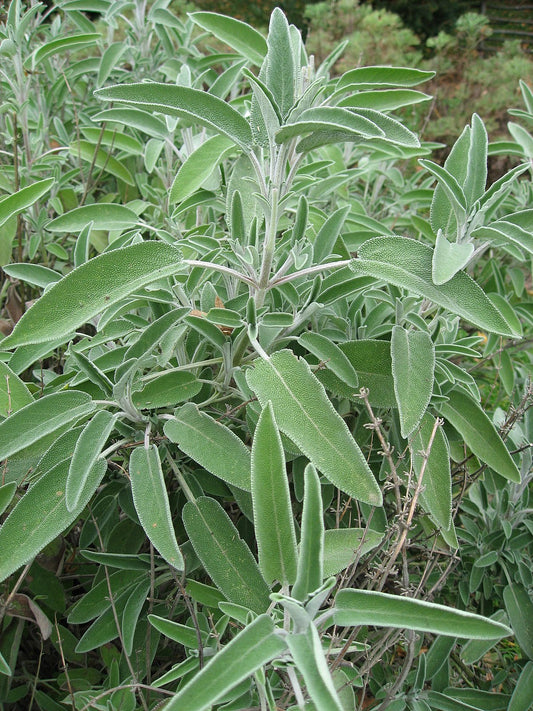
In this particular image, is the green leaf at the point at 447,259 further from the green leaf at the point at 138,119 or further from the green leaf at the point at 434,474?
the green leaf at the point at 138,119

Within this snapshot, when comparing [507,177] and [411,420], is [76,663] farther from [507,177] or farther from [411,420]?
[507,177]

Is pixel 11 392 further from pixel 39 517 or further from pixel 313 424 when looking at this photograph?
pixel 313 424

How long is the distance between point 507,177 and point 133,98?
612 mm

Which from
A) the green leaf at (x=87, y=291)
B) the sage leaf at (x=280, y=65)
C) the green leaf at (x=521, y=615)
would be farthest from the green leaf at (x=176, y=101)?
the green leaf at (x=521, y=615)

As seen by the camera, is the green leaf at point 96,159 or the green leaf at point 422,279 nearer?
the green leaf at point 422,279

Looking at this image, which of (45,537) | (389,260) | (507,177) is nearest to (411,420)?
(389,260)

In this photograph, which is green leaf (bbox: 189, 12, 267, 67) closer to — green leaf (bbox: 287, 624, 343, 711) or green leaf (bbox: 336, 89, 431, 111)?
green leaf (bbox: 336, 89, 431, 111)

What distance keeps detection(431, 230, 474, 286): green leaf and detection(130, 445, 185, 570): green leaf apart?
1.63 ft

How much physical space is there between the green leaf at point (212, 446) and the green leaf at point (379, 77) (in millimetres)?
620

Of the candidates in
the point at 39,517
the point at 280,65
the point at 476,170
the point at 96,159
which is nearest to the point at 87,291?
the point at 39,517

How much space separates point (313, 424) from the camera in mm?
903

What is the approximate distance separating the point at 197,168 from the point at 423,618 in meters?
0.89

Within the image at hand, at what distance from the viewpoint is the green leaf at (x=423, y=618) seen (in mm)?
687

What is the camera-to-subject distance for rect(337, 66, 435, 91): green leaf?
107 cm
